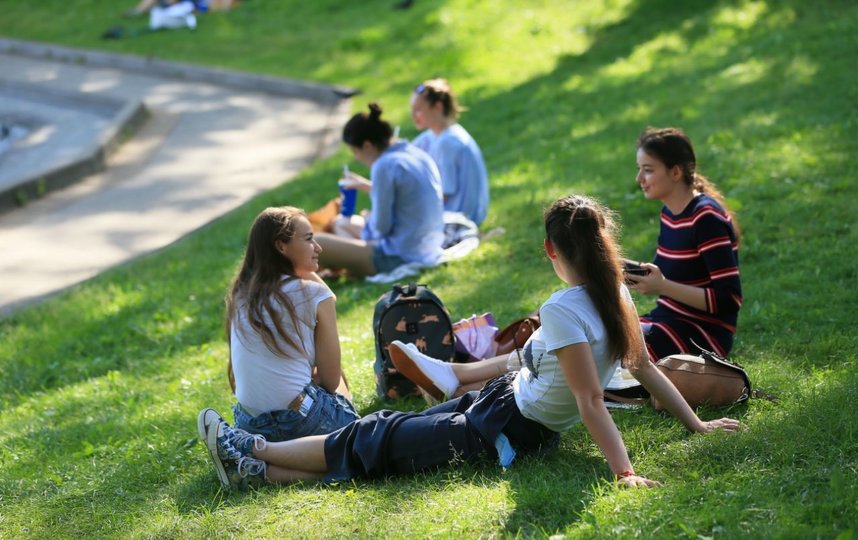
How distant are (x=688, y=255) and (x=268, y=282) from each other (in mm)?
1923

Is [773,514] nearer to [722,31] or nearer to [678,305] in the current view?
[678,305]

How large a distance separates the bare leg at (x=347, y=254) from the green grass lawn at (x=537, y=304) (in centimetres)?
19

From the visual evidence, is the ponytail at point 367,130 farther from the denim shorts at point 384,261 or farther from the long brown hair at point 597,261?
the long brown hair at point 597,261

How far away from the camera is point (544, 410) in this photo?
13.3 feet

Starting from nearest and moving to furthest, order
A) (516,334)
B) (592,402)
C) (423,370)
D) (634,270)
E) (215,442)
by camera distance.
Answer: (592,402), (215,442), (634,270), (423,370), (516,334)

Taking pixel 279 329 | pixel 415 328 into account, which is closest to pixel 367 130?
pixel 415 328

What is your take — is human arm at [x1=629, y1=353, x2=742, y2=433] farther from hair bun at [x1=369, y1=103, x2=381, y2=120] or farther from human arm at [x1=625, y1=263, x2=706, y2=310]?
hair bun at [x1=369, y1=103, x2=381, y2=120]

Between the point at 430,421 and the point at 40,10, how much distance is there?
22734 millimetres

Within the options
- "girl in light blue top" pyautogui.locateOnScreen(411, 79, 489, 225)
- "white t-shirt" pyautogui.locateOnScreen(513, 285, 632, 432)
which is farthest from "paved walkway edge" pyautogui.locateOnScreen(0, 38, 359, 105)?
"white t-shirt" pyautogui.locateOnScreen(513, 285, 632, 432)

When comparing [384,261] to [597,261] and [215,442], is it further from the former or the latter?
[597,261]

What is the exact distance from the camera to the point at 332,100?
50.3 ft

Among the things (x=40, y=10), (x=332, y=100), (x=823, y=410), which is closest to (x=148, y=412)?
(x=823, y=410)

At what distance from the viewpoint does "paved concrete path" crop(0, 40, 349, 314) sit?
970 centimetres

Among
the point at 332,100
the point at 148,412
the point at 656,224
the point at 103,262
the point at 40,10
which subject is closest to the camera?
the point at 148,412
